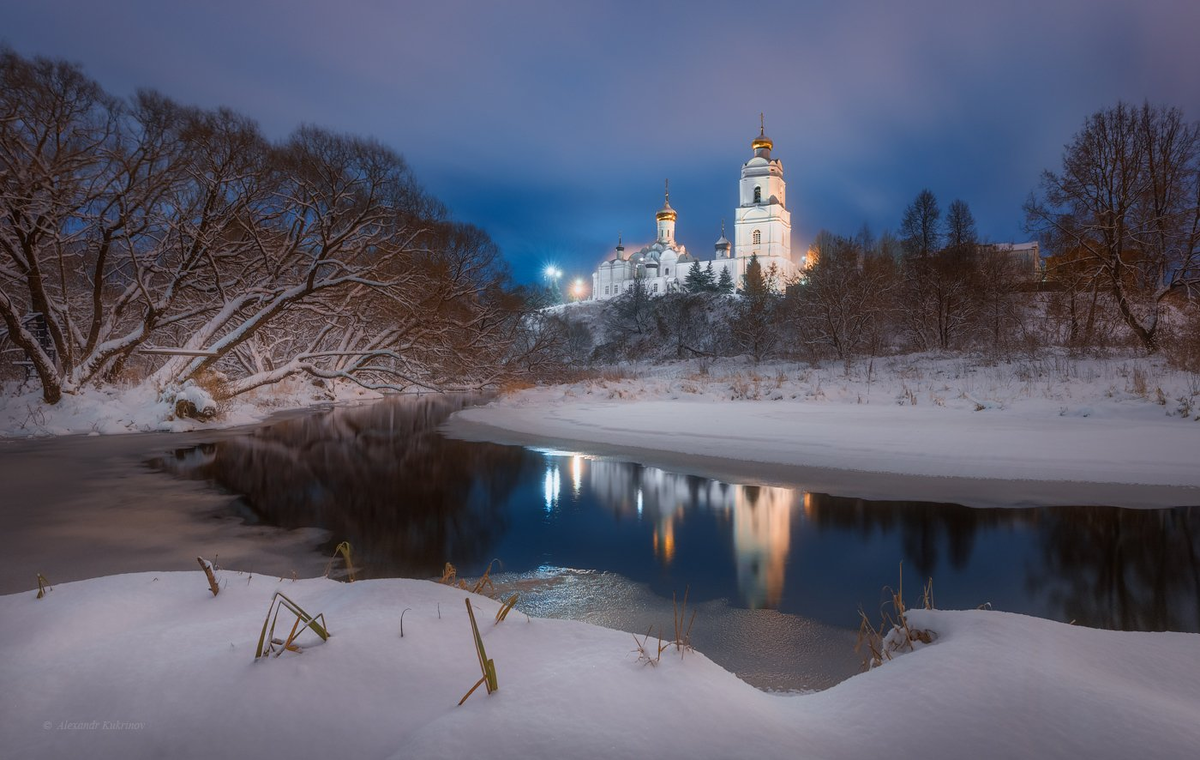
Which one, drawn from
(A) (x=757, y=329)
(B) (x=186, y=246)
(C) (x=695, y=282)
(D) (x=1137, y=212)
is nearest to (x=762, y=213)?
(C) (x=695, y=282)

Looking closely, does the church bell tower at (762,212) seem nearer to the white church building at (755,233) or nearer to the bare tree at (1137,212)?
the white church building at (755,233)

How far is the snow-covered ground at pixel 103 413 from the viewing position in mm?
13925

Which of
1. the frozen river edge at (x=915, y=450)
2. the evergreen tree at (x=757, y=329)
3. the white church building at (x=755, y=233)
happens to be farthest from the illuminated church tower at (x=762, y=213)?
the frozen river edge at (x=915, y=450)

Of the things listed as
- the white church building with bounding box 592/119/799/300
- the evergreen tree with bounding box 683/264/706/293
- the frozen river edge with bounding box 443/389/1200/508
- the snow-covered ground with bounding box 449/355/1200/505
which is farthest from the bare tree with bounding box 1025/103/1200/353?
the white church building with bounding box 592/119/799/300

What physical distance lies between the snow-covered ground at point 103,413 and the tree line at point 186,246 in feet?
1.67

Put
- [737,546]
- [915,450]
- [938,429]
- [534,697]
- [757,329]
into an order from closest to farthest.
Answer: [534,697]
[737,546]
[915,450]
[938,429]
[757,329]

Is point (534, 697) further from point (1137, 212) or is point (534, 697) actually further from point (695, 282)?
point (695, 282)

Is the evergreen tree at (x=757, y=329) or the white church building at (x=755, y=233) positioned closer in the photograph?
the evergreen tree at (x=757, y=329)

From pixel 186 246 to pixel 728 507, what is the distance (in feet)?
57.6

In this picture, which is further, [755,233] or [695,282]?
[755,233]

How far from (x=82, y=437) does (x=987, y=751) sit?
55.9 ft

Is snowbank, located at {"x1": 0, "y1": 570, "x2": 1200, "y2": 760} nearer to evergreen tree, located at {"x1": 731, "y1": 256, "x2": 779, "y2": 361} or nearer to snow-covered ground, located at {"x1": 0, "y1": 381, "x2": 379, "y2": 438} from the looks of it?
snow-covered ground, located at {"x1": 0, "y1": 381, "x2": 379, "y2": 438}

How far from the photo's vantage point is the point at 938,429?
11.2 m

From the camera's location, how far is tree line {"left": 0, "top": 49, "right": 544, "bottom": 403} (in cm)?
1380
